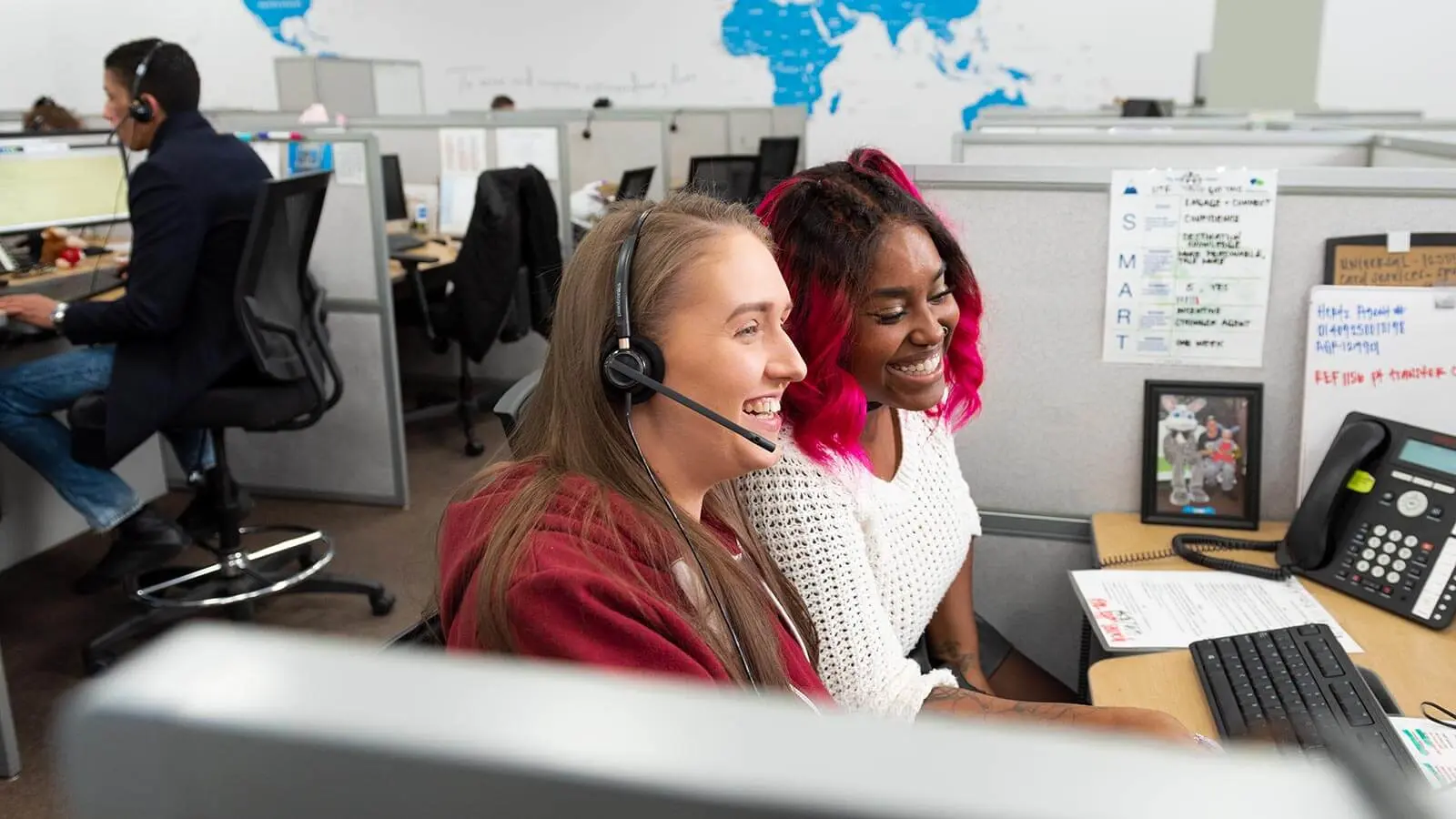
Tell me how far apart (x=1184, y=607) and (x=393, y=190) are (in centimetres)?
367

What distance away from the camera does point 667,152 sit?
4965 mm

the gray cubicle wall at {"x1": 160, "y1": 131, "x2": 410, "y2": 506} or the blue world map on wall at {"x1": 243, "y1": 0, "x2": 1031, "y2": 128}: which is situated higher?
the blue world map on wall at {"x1": 243, "y1": 0, "x2": 1031, "y2": 128}

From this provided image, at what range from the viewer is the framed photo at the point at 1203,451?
153 centimetres

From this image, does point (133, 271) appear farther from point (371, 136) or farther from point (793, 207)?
point (793, 207)

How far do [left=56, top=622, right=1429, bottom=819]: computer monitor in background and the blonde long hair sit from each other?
530 mm

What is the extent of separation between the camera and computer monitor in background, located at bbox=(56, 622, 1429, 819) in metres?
0.18

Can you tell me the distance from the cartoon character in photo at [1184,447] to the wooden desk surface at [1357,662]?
0.24 m

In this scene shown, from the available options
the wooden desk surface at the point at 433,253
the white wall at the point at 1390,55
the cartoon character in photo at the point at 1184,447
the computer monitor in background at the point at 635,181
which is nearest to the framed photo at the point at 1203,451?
the cartoon character in photo at the point at 1184,447


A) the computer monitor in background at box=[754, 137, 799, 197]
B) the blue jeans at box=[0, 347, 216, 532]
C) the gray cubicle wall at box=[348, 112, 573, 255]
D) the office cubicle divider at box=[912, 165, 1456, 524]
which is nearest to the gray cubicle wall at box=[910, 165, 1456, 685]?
the office cubicle divider at box=[912, 165, 1456, 524]

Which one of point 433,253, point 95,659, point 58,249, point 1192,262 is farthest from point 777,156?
point 1192,262

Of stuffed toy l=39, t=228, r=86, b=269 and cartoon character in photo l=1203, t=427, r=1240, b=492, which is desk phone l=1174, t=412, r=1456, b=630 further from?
stuffed toy l=39, t=228, r=86, b=269

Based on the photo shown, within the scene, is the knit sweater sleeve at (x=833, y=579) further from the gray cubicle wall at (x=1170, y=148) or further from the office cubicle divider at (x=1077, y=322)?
the gray cubicle wall at (x=1170, y=148)

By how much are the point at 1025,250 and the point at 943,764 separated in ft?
4.85

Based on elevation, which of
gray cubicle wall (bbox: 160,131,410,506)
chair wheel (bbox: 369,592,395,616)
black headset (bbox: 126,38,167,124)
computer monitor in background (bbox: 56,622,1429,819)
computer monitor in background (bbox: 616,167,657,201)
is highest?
black headset (bbox: 126,38,167,124)
